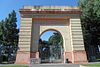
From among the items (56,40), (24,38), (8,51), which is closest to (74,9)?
(24,38)

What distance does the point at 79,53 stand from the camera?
24438mm

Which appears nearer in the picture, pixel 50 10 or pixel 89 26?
pixel 50 10

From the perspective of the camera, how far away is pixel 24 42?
24.7 metres

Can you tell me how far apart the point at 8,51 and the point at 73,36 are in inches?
860

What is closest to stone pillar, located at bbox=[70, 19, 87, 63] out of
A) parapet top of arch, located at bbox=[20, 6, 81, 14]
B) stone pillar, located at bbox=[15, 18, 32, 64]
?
parapet top of arch, located at bbox=[20, 6, 81, 14]

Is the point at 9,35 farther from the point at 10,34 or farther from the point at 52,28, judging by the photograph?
the point at 52,28

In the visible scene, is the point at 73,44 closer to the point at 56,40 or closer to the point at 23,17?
the point at 23,17

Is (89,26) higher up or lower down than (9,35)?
higher up

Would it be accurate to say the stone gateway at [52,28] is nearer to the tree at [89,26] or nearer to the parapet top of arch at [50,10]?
the parapet top of arch at [50,10]

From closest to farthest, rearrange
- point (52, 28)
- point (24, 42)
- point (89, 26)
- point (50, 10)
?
point (24, 42)
point (50, 10)
point (52, 28)
point (89, 26)

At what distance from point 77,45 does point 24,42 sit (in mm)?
7013

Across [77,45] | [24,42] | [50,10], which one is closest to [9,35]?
[24,42]

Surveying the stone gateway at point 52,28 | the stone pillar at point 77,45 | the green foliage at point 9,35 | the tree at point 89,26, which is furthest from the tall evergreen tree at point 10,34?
the stone pillar at point 77,45

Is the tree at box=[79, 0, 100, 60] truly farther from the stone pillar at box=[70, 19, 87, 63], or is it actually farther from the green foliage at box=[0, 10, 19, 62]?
the green foliage at box=[0, 10, 19, 62]
